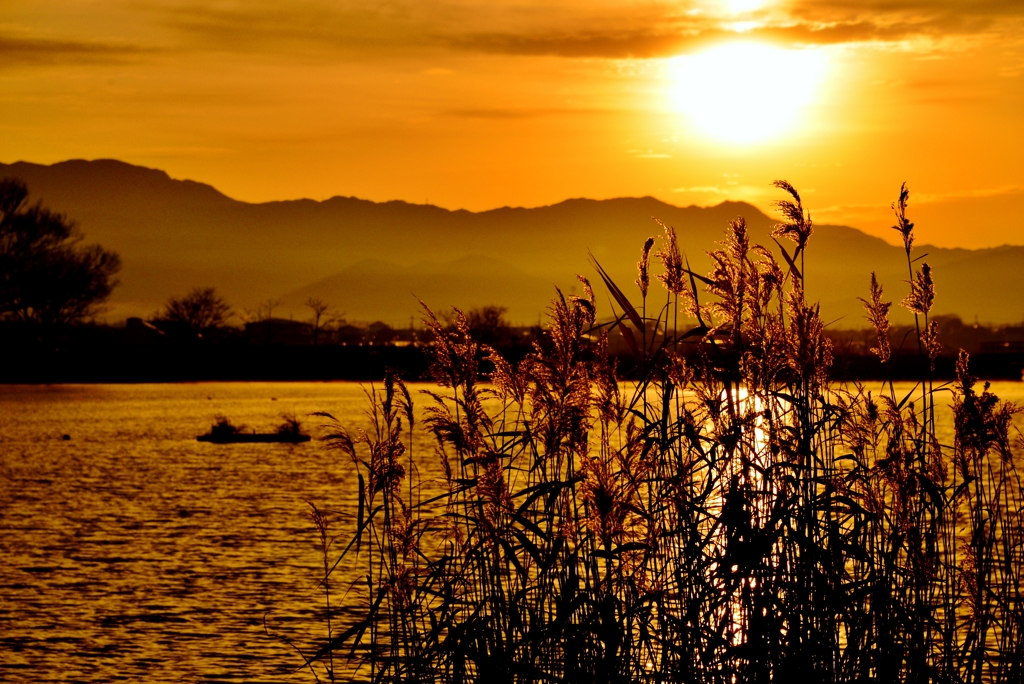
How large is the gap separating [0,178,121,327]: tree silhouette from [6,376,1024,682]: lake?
103 ft

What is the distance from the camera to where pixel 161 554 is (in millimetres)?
20828

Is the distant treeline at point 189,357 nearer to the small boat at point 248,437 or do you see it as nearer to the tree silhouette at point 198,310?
the tree silhouette at point 198,310

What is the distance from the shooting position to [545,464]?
21.7 ft

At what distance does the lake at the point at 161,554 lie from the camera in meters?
Result: 13.2

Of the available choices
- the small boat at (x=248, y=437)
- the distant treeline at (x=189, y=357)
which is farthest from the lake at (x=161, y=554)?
the distant treeline at (x=189, y=357)

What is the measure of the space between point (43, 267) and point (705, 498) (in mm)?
78436

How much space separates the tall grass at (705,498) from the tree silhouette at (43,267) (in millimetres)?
75246

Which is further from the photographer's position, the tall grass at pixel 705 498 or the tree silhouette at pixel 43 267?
the tree silhouette at pixel 43 267

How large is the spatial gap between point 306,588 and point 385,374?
11.4m

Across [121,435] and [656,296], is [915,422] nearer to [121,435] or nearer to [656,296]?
[656,296]

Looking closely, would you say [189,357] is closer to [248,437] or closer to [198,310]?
[198,310]

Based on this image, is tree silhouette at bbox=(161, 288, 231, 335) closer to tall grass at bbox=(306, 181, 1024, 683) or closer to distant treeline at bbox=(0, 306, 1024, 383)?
distant treeline at bbox=(0, 306, 1024, 383)

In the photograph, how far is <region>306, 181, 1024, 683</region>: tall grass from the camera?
605 centimetres

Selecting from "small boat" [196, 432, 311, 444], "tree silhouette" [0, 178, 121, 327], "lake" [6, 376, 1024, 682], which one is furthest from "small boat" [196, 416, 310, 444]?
"tree silhouette" [0, 178, 121, 327]
